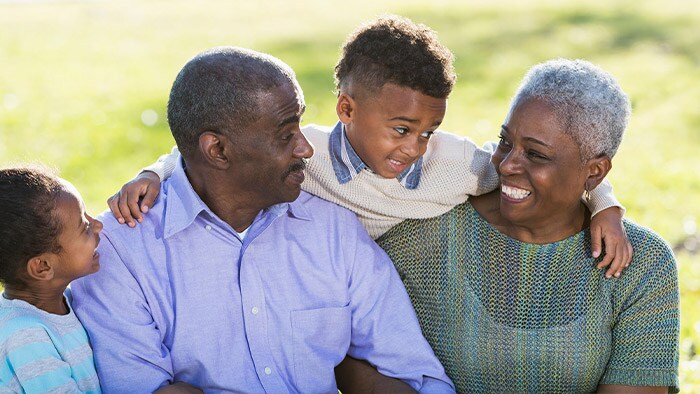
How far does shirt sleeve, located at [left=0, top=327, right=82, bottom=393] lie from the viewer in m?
2.98

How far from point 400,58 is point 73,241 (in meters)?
1.37

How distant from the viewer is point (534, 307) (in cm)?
355

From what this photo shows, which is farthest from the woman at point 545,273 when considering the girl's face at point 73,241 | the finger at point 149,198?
the girl's face at point 73,241

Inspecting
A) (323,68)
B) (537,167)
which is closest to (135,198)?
(537,167)

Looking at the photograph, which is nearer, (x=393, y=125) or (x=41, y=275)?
(x=41, y=275)

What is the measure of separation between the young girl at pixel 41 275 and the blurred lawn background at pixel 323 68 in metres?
2.89

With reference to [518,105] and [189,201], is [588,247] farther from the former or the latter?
[189,201]

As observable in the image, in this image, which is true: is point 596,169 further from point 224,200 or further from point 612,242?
point 224,200

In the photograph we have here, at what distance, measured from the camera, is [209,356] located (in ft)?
11.0

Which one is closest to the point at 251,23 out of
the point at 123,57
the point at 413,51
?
the point at 123,57

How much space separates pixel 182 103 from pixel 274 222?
1.78ft

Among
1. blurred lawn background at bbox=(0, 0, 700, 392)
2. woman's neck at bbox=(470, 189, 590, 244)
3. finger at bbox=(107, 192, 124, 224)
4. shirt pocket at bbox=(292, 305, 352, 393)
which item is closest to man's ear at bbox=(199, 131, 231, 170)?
finger at bbox=(107, 192, 124, 224)

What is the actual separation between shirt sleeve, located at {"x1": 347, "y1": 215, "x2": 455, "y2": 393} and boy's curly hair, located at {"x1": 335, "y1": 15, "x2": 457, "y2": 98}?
587mm

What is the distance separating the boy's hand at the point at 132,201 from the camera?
3.33 m
